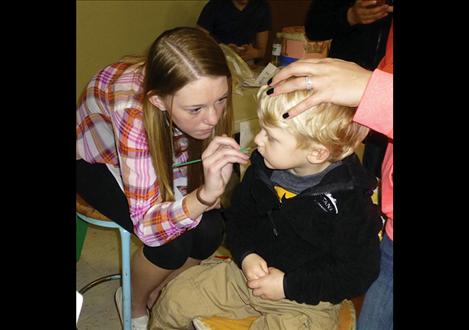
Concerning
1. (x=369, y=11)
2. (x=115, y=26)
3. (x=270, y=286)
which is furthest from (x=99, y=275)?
(x=115, y=26)

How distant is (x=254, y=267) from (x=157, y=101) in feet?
1.53

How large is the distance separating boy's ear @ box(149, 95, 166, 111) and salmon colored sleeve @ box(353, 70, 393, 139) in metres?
0.52

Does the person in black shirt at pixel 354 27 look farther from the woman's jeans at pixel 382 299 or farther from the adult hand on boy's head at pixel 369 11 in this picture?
the woman's jeans at pixel 382 299

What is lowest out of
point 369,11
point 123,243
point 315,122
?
point 123,243

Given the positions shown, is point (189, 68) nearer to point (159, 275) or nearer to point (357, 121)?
point (357, 121)

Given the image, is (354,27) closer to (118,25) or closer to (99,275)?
(99,275)

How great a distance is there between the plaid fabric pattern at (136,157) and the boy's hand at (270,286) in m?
0.26

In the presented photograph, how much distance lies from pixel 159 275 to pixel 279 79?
715mm

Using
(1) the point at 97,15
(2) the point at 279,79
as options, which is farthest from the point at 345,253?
(1) the point at 97,15

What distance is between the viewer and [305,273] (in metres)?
0.97

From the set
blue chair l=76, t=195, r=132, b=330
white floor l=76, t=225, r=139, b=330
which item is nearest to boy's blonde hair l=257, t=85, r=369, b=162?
blue chair l=76, t=195, r=132, b=330

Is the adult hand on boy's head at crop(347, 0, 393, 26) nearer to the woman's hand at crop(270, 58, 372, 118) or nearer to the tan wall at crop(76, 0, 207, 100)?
the woman's hand at crop(270, 58, 372, 118)

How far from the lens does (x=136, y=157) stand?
47.6 inches
